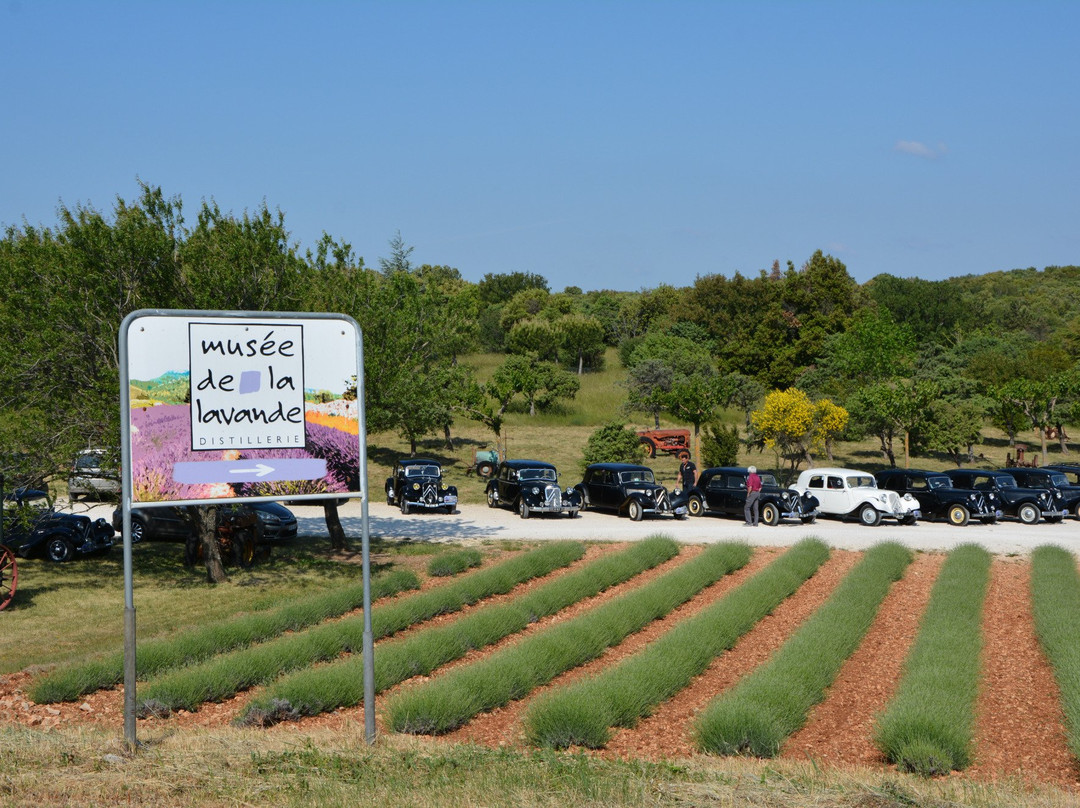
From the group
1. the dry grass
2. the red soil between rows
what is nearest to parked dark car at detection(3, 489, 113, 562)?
the red soil between rows

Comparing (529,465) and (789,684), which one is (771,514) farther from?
(789,684)

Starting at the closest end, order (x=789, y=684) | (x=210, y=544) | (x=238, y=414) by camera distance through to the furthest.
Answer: (x=238, y=414) → (x=789, y=684) → (x=210, y=544)

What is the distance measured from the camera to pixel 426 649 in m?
11.9

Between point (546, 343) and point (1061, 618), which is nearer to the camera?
point (1061, 618)

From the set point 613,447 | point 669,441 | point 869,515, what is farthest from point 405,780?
point 669,441

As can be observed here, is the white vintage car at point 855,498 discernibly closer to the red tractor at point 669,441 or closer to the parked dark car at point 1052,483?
the parked dark car at point 1052,483

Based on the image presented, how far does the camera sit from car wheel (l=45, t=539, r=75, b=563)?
19891mm

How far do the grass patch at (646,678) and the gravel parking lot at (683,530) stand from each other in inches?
302

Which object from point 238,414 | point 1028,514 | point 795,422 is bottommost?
point 1028,514

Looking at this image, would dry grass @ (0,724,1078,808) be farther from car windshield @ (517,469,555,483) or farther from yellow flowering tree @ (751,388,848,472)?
yellow flowering tree @ (751,388,848,472)

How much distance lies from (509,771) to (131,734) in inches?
120

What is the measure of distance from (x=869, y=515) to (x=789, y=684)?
17.9 metres

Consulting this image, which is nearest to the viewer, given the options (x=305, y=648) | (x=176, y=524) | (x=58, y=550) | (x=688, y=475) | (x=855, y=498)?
(x=305, y=648)

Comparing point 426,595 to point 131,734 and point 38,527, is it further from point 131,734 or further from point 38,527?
point 38,527
